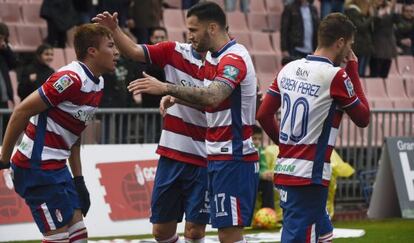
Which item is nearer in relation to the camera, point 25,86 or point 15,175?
point 15,175

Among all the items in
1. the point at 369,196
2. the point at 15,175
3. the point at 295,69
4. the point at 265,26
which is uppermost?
the point at 295,69

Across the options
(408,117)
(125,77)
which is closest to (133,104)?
(125,77)

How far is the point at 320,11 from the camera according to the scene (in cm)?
2289

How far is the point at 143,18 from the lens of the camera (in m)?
19.2

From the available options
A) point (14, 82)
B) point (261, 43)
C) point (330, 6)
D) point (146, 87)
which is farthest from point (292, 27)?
point (146, 87)

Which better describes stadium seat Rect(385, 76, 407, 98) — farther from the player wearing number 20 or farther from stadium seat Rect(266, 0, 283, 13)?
the player wearing number 20

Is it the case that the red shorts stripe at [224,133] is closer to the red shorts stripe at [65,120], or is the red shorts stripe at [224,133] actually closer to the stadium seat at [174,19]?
the red shorts stripe at [65,120]

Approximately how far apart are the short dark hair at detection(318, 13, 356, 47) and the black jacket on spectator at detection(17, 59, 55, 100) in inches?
278

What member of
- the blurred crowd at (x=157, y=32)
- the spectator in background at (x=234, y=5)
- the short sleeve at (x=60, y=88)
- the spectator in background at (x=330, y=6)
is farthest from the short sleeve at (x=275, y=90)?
the spectator in background at (x=330, y=6)

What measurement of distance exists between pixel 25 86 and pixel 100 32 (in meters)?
5.96

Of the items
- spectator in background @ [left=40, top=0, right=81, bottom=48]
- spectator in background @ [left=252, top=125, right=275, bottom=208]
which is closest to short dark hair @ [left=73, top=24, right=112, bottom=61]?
spectator in background @ [left=252, top=125, right=275, bottom=208]

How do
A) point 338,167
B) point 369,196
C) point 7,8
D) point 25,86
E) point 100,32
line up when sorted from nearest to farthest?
point 100,32
point 25,86
point 338,167
point 369,196
point 7,8

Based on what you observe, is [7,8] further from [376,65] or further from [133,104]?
[376,65]

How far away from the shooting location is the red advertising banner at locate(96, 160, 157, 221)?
1473 centimetres
